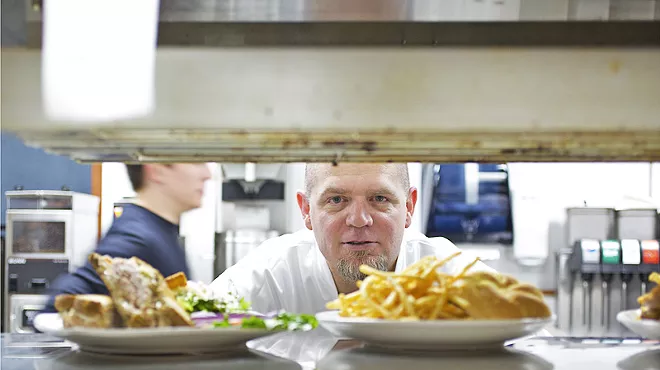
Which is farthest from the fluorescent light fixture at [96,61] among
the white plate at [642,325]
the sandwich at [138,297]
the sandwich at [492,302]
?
the white plate at [642,325]

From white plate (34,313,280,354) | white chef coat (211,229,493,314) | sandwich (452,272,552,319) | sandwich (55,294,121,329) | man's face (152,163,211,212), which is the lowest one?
white chef coat (211,229,493,314)

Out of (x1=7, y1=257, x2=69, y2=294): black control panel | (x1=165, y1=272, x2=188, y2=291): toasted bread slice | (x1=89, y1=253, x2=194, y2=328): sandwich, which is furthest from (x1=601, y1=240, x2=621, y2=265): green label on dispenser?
(x1=89, y1=253, x2=194, y2=328): sandwich

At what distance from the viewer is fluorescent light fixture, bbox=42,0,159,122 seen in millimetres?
844

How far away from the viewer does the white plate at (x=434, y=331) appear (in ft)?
3.32

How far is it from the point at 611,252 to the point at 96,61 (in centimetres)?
433

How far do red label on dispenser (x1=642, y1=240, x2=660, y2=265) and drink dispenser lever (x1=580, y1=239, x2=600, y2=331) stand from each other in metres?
0.29

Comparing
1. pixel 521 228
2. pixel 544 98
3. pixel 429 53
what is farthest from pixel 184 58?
pixel 521 228

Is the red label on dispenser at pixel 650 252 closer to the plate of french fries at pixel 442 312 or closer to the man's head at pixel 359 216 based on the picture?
the man's head at pixel 359 216

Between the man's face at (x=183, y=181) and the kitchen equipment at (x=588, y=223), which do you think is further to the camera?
the kitchen equipment at (x=588, y=223)

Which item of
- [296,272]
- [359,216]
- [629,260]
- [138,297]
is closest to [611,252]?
[629,260]

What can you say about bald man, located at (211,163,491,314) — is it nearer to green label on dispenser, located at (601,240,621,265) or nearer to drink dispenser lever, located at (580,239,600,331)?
green label on dispenser, located at (601,240,621,265)

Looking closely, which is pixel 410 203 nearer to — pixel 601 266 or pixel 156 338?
pixel 156 338

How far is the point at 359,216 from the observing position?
5.90ft

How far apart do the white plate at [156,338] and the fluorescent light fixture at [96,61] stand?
315 mm
